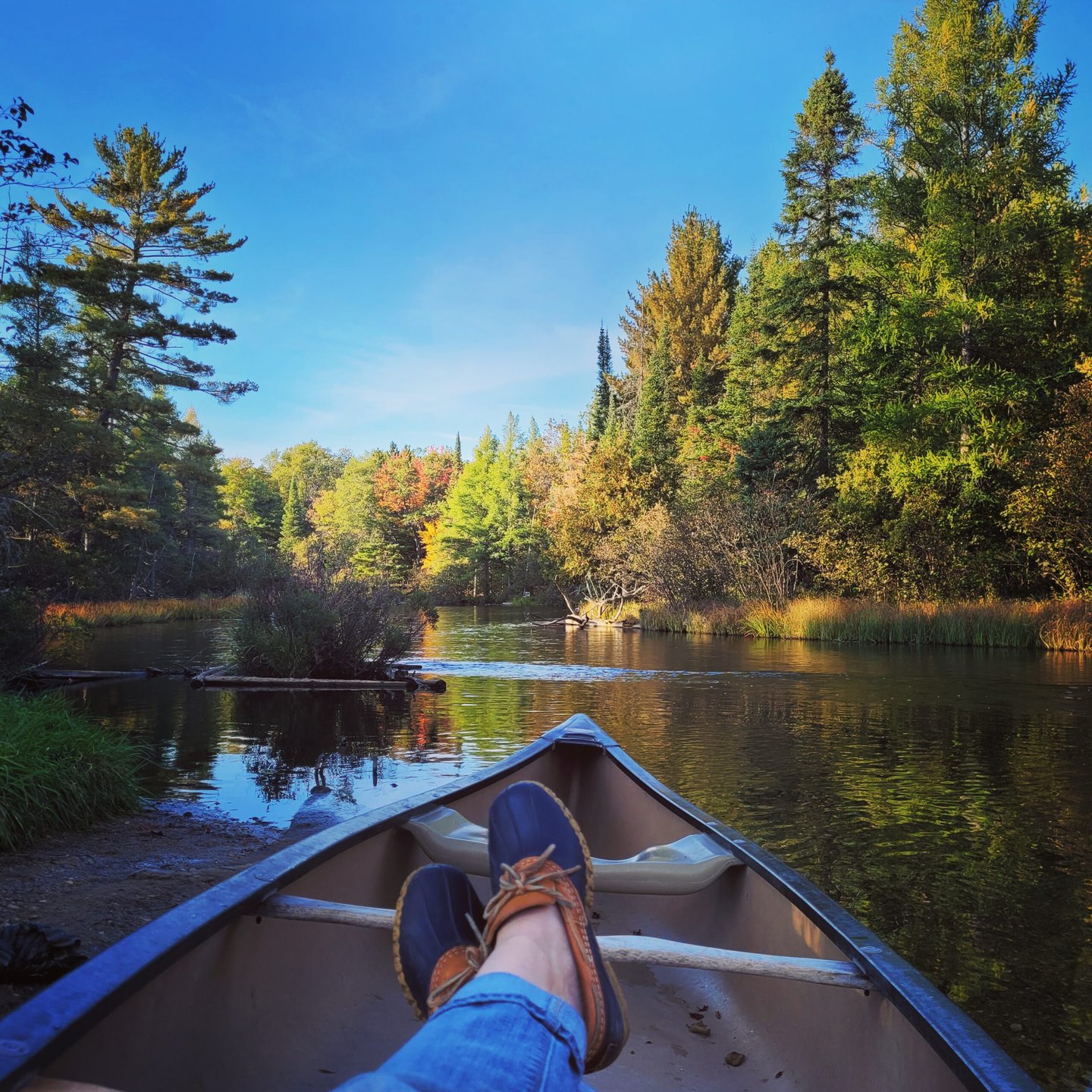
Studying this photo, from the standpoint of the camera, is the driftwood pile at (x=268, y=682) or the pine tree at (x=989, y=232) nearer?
the driftwood pile at (x=268, y=682)

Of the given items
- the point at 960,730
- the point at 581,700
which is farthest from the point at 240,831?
the point at 960,730

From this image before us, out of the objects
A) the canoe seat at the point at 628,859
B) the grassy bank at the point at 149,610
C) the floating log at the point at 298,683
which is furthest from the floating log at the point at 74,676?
the canoe seat at the point at 628,859

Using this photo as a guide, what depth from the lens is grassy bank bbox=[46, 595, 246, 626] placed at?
20859 mm

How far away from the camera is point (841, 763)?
6.70m

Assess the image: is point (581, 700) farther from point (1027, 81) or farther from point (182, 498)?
point (182, 498)

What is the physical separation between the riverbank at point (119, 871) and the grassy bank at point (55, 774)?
109 millimetres

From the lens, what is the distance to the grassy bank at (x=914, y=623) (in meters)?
15.9

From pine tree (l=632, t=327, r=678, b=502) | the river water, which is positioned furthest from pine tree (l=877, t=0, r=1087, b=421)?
pine tree (l=632, t=327, r=678, b=502)

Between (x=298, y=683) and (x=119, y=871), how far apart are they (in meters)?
6.95

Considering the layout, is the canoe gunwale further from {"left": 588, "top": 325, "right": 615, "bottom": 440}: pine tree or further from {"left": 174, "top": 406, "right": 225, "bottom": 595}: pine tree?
{"left": 588, "top": 325, "right": 615, "bottom": 440}: pine tree

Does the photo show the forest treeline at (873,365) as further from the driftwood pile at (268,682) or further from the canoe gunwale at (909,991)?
the canoe gunwale at (909,991)

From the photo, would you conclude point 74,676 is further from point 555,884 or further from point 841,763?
point 555,884

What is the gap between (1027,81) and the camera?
20.8m

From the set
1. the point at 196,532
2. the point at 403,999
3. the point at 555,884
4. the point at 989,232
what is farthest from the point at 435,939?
the point at 196,532
